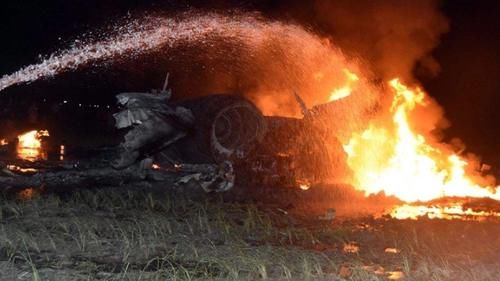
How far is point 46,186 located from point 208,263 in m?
6.39

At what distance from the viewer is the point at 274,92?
21.8m

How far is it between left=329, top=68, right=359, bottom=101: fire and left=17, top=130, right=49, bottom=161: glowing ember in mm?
8701

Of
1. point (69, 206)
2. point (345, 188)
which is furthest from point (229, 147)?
point (69, 206)

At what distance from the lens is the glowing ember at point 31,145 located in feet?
55.9

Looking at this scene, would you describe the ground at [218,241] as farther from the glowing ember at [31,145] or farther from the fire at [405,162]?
the glowing ember at [31,145]

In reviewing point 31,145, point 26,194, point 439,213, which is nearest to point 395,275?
point 439,213

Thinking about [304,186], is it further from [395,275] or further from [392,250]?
[395,275]

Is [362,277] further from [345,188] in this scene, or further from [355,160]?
[355,160]

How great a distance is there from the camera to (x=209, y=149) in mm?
14883

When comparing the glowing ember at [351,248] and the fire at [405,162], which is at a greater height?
the fire at [405,162]

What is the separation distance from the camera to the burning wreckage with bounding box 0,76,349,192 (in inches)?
492

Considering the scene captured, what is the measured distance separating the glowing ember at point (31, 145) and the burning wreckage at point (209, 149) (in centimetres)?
304

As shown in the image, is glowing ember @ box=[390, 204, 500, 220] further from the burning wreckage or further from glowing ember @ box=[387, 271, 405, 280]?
glowing ember @ box=[387, 271, 405, 280]

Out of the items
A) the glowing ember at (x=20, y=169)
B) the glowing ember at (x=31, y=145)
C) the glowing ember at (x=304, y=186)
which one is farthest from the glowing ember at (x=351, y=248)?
the glowing ember at (x=31, y=145)
